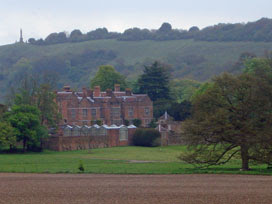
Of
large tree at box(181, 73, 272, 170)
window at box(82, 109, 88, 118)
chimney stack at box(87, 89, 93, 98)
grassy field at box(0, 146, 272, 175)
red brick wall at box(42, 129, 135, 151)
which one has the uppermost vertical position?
chimney stack at box(87, 89, 93, 98)

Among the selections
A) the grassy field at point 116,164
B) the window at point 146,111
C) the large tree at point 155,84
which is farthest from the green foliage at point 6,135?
the large tree at point 155,84

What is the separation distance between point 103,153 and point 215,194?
44762mm

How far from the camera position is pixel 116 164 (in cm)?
5341

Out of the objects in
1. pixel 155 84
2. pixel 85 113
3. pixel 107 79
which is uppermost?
pixel 107 79

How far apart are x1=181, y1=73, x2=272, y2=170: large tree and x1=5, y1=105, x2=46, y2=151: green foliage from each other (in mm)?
35589

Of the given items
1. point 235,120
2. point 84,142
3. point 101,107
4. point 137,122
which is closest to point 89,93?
point 101,107

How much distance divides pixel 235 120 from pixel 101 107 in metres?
56.5

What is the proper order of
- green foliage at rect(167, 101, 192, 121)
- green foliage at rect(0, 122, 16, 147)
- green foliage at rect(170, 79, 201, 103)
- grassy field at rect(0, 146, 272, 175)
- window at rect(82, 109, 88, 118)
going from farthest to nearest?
green foliage at rect(170, 79, 201, 103)
green foliage at rect(167, 101, 192, 121)
window at rect(82, 109, 88, 118)
green foliage at rect(0, 122, 16, 147)
grassy field at rect(0, 146, 272, 175)

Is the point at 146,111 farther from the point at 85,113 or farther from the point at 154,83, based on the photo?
the point at 154,83

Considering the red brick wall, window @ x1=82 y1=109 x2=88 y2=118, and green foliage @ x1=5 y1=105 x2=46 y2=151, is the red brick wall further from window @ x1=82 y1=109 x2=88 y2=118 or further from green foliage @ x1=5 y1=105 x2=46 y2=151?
window @ x1=82 y1=109 x2=88 y2=118

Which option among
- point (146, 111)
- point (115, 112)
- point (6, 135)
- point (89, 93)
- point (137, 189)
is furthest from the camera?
point (146, 111)

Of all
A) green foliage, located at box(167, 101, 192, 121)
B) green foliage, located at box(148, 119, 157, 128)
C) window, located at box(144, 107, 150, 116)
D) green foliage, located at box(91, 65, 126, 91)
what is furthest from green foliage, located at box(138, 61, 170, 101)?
green foliage, located at box(148, 119, 157, 128)

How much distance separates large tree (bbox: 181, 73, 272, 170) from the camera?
40.2 meters

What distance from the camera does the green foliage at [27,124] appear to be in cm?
7288
